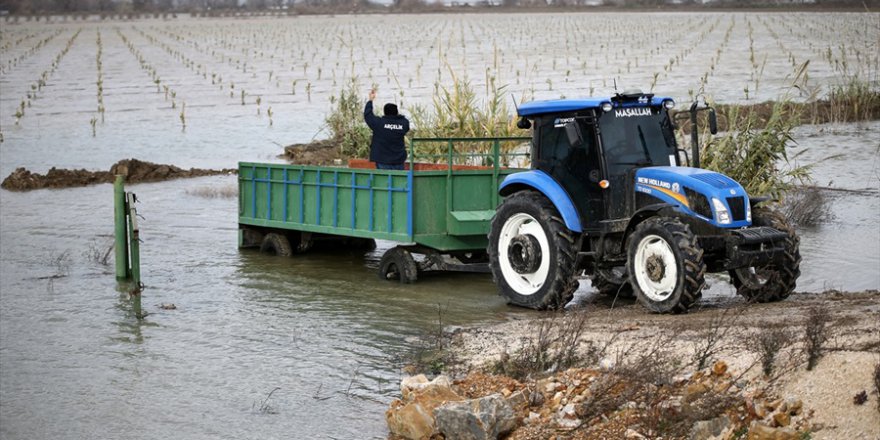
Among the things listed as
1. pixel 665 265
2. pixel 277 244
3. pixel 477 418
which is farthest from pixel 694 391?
pixel 277 244

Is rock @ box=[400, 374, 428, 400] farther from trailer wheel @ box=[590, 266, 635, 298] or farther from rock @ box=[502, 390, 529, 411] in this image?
trailer wheel @ box=[590, 266, 635, 298]

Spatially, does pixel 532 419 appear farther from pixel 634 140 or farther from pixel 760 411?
pixel 634 140

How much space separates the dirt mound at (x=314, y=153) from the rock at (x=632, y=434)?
645 inches

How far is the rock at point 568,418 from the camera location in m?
8.38

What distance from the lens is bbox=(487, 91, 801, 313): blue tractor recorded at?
11484mm

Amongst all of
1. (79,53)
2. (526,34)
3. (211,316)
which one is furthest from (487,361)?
(526,34)

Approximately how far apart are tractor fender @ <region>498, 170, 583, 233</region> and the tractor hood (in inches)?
30.4

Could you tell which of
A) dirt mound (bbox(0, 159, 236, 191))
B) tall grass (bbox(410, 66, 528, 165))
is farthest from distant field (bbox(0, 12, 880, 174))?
dirt mound (bbox(0, 159, 236, 191))

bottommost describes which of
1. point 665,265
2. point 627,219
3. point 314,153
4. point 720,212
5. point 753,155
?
point 314,153

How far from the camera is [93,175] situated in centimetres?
2550

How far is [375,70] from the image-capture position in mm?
53562

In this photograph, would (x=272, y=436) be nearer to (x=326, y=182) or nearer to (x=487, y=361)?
(x=487, y=361)

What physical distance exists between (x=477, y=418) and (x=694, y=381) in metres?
1.53

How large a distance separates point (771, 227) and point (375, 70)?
4257 cm
